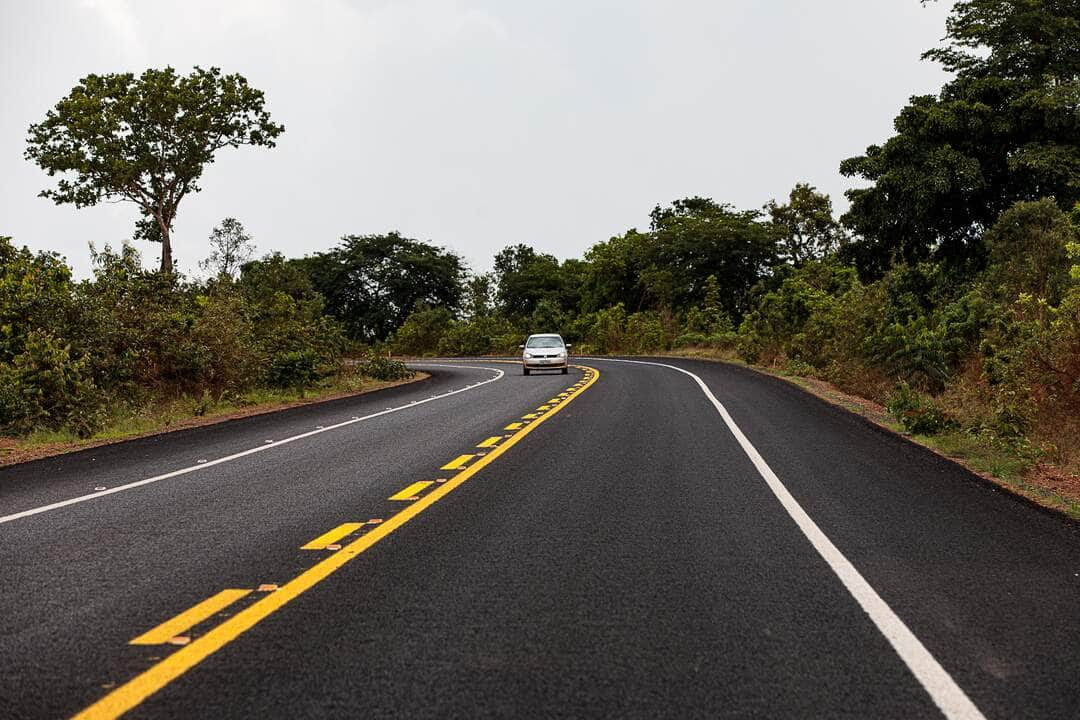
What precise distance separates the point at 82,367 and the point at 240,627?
1236 cm

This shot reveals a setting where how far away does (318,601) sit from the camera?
14.7 feet

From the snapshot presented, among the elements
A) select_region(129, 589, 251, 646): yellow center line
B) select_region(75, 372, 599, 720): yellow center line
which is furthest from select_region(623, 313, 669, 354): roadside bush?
select_region(129, 589, 251, 646): yellow center line

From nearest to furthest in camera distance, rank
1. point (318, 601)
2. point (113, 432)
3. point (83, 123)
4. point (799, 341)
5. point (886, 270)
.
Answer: point (318, 601) < point (113, 432) < point (886, 270) < point (799, 341) < point (83, 123)

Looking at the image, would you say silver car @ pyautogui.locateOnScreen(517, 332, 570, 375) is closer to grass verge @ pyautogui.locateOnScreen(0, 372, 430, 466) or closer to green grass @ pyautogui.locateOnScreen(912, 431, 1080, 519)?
grass verge @ pyautogui.locateOnScreen(0, 372, 430, 466)

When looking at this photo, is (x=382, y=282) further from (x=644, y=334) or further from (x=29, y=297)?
(x=29, y=297)

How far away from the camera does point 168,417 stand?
15469 mm

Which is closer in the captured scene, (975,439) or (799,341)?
(975,439)

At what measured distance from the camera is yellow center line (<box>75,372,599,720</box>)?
3.21 metres

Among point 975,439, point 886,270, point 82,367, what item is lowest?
point 975,439

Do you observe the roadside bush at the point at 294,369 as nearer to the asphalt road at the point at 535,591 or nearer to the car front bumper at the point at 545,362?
the car front bumper at the point at 545,362

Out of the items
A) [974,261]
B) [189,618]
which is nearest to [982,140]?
[974,261]

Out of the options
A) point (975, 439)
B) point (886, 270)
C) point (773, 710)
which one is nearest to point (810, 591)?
point (773, 710)

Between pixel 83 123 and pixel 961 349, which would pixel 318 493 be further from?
pixel 83 123

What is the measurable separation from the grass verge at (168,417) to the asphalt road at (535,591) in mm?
2562
